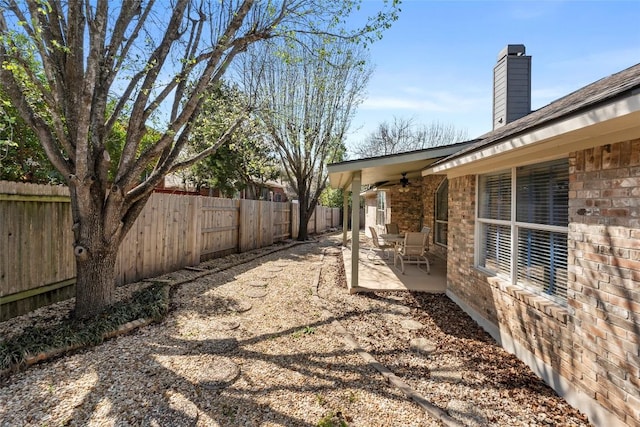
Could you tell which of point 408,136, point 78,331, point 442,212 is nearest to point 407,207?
point 442,212

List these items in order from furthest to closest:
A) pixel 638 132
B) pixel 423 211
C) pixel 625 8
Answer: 1. pixel 423 211
2. pixel 625 8
3. pixel 638 132

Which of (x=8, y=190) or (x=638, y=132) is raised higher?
(x=638, y=132)

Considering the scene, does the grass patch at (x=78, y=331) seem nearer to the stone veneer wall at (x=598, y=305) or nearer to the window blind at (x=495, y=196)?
the stone veneer wall at (x=598, y=305)

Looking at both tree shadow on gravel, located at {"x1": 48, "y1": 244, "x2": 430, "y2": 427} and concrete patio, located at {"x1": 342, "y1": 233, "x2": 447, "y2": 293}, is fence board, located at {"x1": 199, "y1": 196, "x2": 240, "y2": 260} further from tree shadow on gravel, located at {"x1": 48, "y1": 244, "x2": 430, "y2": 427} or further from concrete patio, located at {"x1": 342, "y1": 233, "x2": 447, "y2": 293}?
→ tree shadow on gravel, located at {"x1": 48, "y1": 244, "x2": 430, "y2": 427}

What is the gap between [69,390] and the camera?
3.00 meters

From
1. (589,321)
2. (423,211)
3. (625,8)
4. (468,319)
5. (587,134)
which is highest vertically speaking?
(625,8)

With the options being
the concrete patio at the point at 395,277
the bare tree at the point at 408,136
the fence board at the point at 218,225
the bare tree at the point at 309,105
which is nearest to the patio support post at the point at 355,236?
the concrete patio at the point at 395,277

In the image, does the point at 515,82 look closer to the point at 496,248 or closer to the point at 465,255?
the point at 465,255

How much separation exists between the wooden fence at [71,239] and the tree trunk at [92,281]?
80 centimetres

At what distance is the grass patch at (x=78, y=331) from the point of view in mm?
3402

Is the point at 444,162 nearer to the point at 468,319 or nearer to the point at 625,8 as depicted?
the point at 468,319

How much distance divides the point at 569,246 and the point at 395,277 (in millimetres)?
5063

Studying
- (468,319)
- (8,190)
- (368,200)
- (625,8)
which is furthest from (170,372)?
(368,200)

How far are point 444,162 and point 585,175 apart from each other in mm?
2753
